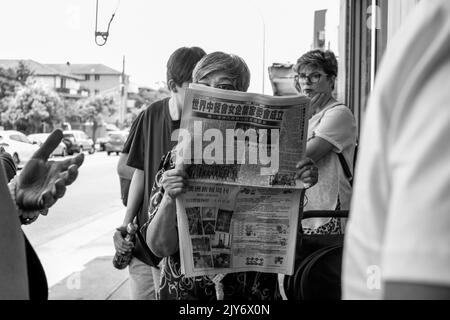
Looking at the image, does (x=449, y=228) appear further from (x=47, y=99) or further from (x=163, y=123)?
(x=47, y=99)

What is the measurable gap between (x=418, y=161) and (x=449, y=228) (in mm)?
59

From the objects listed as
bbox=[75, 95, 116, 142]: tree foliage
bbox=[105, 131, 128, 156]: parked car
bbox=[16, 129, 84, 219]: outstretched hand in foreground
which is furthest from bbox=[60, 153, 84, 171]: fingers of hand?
bbox=[75, 95, 116, 142]: tree foliage

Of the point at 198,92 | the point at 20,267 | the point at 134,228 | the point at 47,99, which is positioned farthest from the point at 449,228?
the point at 47,99

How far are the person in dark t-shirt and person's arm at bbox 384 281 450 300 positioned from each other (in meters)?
1.91

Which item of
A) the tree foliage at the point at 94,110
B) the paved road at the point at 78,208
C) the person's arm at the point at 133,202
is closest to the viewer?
the person's arm at the point at 133,202

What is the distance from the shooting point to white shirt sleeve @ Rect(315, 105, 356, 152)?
2453 millimetres

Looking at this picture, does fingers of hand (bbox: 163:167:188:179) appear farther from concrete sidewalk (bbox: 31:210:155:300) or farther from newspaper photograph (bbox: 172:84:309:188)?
concrete sidewalk (bbox: 31:210:155:300)

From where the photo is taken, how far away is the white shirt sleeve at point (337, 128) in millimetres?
2453

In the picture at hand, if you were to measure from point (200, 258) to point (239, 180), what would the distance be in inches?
9.5

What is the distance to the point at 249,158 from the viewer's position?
5.44 feet

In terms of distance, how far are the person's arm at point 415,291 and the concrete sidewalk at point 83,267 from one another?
3916 millimetres

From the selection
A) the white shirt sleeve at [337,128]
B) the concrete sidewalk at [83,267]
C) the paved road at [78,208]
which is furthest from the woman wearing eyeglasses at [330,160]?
the paved road at [78,208]

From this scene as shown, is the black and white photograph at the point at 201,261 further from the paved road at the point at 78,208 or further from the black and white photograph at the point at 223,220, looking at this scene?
the paved road at the point at 78,208

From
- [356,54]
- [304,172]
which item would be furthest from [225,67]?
[356,54]
